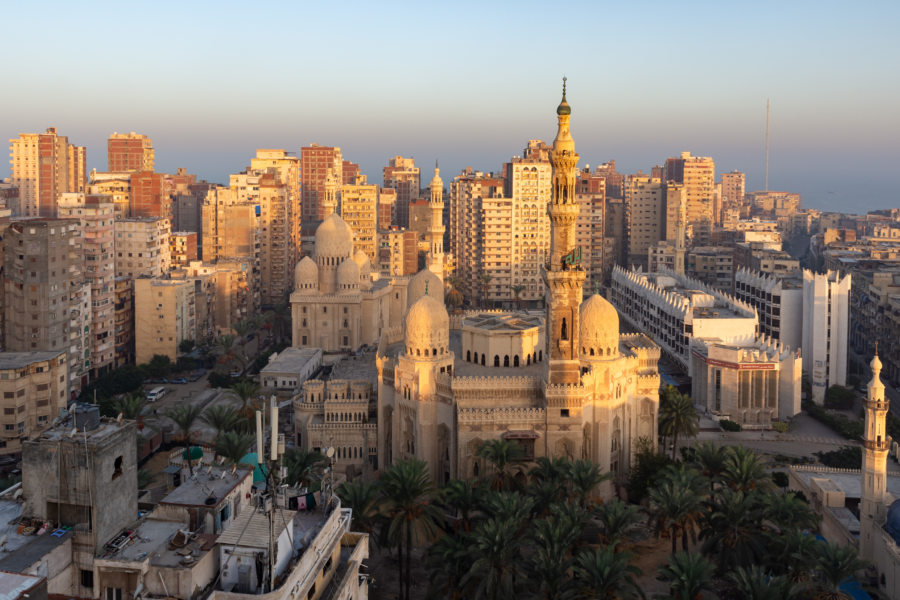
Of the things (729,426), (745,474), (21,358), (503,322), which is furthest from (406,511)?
(21,358)

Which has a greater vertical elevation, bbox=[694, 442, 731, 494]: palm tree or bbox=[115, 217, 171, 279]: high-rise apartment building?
bbox=[115, 217, 171, 279]: high-rise apartment building

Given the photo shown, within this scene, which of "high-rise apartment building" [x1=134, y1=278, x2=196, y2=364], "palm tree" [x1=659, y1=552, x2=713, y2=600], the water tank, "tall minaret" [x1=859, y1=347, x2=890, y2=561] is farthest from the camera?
"high-rise apartment building" [x1=134, y1=278, x2=196, y2=364]

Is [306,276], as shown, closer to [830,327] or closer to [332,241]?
[332,241]

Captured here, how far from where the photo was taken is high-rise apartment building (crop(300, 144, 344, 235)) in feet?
528

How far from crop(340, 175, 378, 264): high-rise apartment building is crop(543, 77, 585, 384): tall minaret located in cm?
6771

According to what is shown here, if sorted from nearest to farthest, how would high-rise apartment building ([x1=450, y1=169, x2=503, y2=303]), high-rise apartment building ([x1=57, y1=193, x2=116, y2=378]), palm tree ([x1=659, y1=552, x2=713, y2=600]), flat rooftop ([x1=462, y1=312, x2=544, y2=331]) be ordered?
palm tree ([x1=659, y1=552, x2=713, y2=600])
flat rooftop ([x1=462, y1=312, x2=544, y2=331])
high-rise apartment building ([x1=57, y1=193, x2=116, y2=378])
high-rise apartment building ([x1=450, y1=169, x2=503, y2=303])

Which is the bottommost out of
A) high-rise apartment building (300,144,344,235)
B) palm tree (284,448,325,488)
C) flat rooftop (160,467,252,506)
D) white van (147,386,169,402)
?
white van (147,386,169,402)

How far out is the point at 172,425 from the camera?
56969 mm

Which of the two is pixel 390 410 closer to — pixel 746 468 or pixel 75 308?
pixel 746 468

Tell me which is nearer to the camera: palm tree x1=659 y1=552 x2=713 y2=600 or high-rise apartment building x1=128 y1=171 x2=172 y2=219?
palm tree x1=659 y1=552 x2=713 y2=600

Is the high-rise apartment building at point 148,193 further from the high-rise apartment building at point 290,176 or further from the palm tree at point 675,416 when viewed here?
the palm tree at point 675,416

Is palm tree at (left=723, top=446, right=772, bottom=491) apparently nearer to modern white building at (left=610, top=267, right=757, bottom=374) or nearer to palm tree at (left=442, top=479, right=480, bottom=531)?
palm tree at (left=442, top=479, right=480, bottom=531)

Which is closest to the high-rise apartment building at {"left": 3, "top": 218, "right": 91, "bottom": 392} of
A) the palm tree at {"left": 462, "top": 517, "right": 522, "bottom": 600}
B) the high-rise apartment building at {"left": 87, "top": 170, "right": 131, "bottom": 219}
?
the palm tree at {"left": 462, "top": 517, "right": 522, "bottom": 600}

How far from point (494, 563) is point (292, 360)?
40761mm
